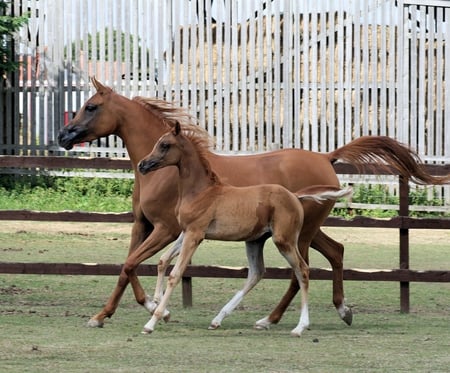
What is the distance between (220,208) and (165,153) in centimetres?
64

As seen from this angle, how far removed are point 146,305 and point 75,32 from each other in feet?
39.4

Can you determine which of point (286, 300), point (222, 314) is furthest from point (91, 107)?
point (286, 300)

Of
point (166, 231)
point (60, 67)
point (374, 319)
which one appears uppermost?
point (60, 67)

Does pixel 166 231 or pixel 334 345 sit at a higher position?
pixel 166 231

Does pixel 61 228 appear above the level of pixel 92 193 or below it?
below

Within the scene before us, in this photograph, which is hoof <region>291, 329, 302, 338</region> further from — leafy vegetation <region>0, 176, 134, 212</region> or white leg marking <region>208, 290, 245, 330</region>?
leafy vegetation <region>0, 176, 134, 212</region>

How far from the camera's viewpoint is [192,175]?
33.9ft

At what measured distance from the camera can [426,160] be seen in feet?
70.7

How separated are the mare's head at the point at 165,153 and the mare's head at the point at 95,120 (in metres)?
1.16

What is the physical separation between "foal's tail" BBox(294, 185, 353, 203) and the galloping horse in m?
0.20

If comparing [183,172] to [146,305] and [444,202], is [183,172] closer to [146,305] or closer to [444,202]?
[146,305]

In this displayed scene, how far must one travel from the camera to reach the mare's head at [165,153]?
10.2m

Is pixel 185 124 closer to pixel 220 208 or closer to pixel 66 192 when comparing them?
pixel 220 208

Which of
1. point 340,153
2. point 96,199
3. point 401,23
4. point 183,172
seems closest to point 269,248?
point 96,199
